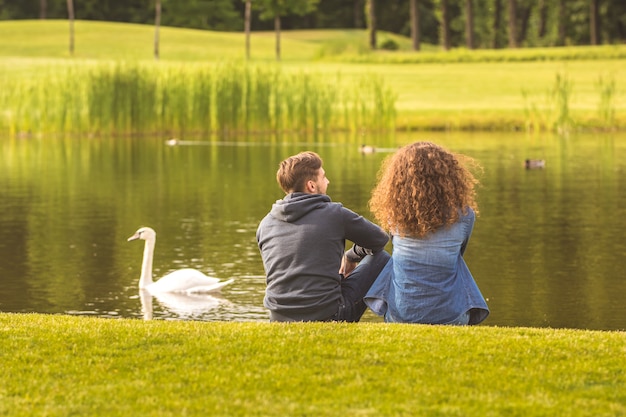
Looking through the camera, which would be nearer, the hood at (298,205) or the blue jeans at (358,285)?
the hood at (298,205)

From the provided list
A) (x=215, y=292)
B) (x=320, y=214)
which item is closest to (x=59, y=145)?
(x=215, y=292)

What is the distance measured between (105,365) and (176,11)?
8497 centimetres

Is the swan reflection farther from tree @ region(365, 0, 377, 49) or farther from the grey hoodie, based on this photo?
tree @ region(365, 0, 377, 49)

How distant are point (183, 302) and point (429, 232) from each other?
5.13 m

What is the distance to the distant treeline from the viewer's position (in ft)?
256

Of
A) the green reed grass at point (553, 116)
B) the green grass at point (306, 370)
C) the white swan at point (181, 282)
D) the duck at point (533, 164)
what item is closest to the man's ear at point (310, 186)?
the green grass at point (306, 370)

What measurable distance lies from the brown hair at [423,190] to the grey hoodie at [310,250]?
0.64 ft

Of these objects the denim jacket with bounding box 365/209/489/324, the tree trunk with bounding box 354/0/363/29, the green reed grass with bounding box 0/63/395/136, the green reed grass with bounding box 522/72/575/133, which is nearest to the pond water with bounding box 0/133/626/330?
the green reed grass with bounding box 0/63/395/136

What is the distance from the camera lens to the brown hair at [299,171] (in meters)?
7.57

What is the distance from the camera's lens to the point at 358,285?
7816 mm

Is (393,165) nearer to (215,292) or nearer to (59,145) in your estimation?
(215,292)

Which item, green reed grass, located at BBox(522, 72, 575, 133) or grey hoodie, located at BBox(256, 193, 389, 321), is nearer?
grey hoodie, located at BBox(256, 193, 389, 321)

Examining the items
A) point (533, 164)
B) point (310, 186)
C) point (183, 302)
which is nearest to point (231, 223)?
point (183, 302)

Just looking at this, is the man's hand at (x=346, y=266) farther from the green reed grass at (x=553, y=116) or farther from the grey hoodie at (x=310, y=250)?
the green reed grass at (x=553, y=116)
